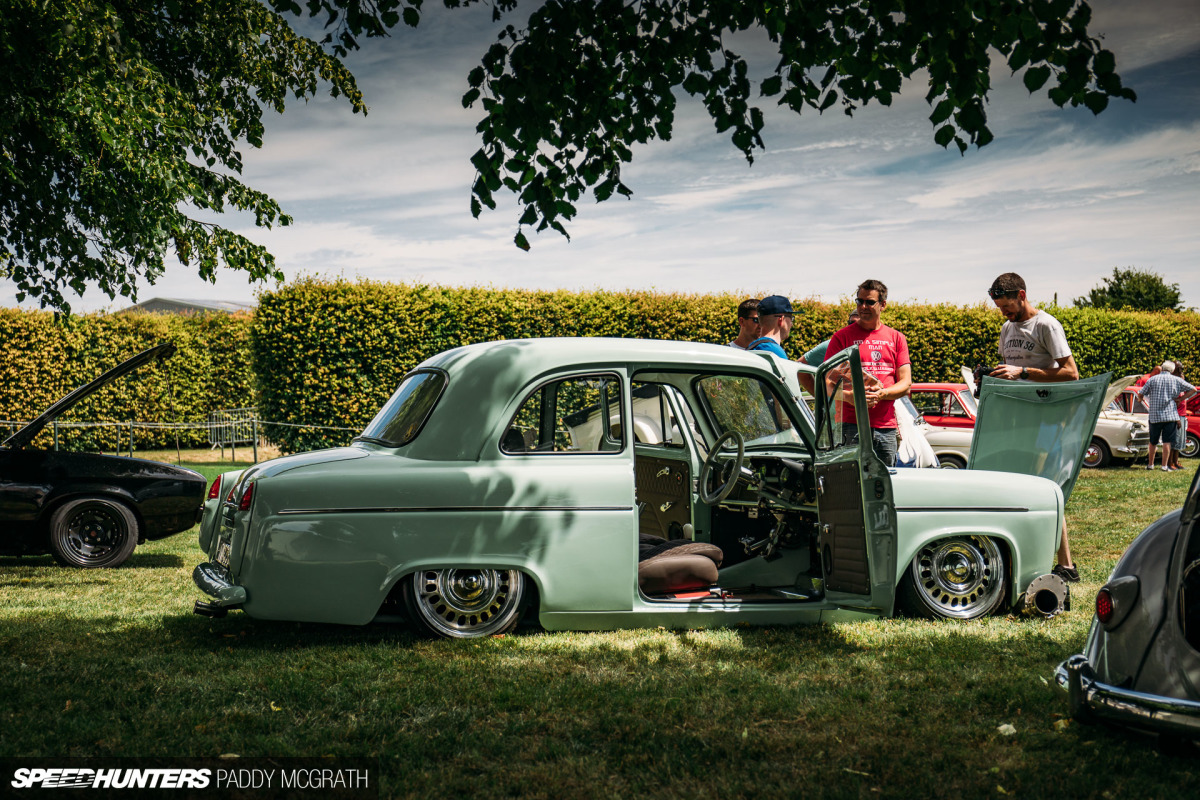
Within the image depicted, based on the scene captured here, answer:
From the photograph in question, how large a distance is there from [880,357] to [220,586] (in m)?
4.52

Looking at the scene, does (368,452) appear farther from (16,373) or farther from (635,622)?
(16,373)

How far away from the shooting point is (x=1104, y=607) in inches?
131

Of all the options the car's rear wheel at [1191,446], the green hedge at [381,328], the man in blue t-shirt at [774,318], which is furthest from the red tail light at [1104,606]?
the car's rear wheel at [1191,446]

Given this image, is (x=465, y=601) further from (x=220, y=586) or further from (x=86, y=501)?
(x=86, y=501)

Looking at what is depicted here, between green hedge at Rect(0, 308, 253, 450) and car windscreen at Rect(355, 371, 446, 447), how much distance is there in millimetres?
14918

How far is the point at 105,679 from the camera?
430 cm

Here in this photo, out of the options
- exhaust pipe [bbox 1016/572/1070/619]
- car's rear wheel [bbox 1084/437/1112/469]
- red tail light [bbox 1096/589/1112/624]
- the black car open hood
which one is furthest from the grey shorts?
the black car open hood

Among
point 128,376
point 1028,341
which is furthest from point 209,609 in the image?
point 128,376

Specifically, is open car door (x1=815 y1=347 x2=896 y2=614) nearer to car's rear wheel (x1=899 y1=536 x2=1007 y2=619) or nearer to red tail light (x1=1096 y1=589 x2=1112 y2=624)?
car's rear wheel (x1=899 y1=536 x2=1007 y2=619)

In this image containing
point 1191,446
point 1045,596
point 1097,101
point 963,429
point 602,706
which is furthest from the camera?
point 1191,446

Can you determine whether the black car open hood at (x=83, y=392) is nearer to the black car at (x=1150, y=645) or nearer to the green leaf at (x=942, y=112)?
the green leaf at (x=942, y=112)

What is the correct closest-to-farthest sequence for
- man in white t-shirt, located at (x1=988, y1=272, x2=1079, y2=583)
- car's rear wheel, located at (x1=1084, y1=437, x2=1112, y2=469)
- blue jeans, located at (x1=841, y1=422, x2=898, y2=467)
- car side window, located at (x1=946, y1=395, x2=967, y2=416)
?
blue jeans, located at (x1=841, y1=422, x2=898, y2=467) < man in white t-shirt, located at (x1=988, y1=272, x2=1079, y2=583) < car side window, located at (x1=946, y1=395, x2=967, y2=416) < car's rear wheel, located at (x1=1084, y1=437, x2=1112, y2=469)

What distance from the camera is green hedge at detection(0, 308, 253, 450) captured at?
19641 mm

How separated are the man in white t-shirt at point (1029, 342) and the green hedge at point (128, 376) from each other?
17114mm
